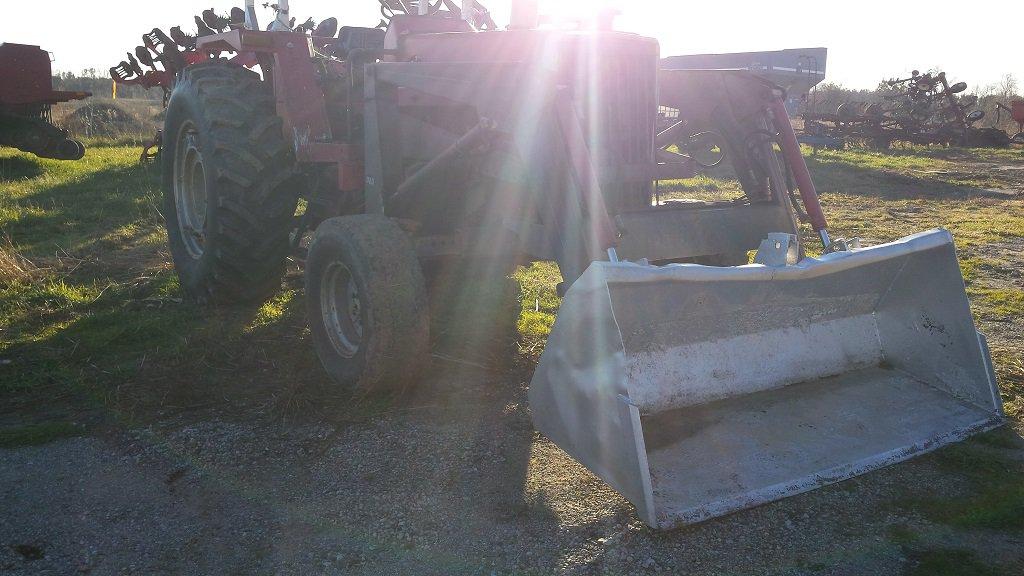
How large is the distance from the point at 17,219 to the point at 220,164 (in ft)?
18.4

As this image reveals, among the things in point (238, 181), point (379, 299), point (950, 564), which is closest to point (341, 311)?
point (379, 299)

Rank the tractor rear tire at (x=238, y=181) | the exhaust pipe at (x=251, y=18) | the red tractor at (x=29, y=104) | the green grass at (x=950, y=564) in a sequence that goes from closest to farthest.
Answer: the green grass at (x=950, y=564)
the tractor rear tire at (x=238, y=181)
the exhaust pipe at (x=251, y=18)
the red tractor at (x=29, y=104)

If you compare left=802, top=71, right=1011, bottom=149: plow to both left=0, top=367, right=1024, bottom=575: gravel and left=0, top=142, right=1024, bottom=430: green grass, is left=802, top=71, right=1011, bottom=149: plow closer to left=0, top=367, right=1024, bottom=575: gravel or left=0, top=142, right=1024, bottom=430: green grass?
left=0, top=142, right=1024, bottom=430: green grass

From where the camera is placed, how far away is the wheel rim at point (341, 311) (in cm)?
454

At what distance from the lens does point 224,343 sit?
525 centimetres

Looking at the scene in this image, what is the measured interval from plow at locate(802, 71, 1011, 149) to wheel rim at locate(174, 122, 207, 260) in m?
21.2

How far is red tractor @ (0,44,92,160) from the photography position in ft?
48.6

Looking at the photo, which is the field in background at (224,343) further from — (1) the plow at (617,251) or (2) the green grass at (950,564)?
(1) the plow at (617,251)

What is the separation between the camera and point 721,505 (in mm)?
2988

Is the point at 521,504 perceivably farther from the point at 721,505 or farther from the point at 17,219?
the point at 17,219

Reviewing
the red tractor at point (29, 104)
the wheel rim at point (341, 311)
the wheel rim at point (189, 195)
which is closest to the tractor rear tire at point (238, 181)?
the wheel rim at point (189, 195)

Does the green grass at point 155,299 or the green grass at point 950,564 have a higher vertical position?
the green grass at point 155,299

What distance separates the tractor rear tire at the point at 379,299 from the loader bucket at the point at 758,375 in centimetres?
85

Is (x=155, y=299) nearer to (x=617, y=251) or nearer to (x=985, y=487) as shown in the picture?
(x=617, y=251)
